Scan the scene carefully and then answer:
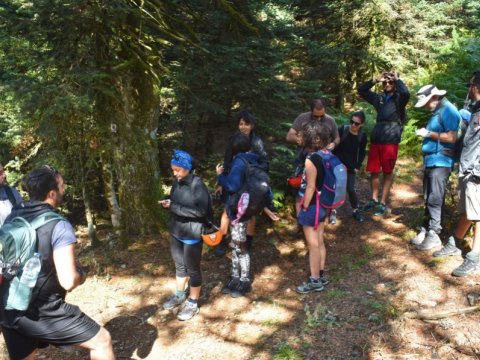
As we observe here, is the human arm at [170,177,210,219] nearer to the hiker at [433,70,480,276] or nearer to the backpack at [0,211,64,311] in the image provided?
the backpack at [0,211,64,311]

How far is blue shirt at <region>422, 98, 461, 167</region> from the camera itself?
17.3ft

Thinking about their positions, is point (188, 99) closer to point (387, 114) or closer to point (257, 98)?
point (257, 98)

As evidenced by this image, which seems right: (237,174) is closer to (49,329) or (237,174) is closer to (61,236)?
(61,236)

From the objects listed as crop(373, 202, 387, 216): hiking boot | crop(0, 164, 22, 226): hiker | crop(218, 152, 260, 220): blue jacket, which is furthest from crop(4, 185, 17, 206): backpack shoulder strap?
crop(373, 202, 387, 216): hiking boot

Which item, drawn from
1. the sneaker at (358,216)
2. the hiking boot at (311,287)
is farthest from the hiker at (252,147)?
the sneaker at (358,216)

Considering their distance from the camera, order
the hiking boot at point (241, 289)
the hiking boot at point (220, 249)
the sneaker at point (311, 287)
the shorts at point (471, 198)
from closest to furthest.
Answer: the shorts at point (471, 198) → the sneaker at point (311, 287) → the hiking boot at point (241, 289) → the hiking boot at point (220, 249)

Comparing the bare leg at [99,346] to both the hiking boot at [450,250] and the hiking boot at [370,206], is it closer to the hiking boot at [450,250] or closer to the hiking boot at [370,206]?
the hiking boot at [450,250]

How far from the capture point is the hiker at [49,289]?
3207 mm

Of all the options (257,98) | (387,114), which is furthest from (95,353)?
(257,98)

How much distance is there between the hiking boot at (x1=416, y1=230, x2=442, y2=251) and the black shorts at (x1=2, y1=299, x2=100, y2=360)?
4648 mm

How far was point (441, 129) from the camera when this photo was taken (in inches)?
211

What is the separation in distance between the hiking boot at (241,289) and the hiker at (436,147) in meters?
2.70

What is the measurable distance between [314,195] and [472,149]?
2010 mm

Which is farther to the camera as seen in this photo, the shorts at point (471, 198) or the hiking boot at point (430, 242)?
the hiking boot at point (430, 242)
